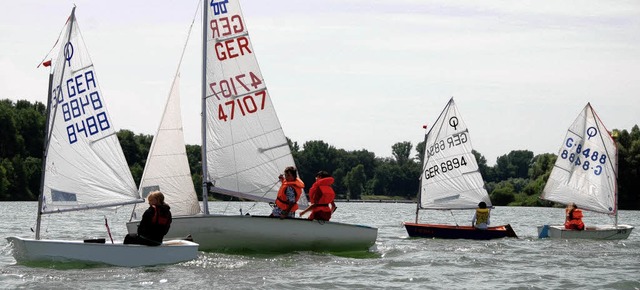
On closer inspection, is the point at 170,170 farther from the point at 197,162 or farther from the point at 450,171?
the point at 197,162

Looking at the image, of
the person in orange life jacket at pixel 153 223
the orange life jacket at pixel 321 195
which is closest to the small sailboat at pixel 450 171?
the orange life jacket at pixel 321 195

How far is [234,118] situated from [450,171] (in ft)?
40.0

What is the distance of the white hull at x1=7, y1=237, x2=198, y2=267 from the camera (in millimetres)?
18906

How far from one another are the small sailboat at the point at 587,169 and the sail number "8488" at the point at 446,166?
3.50 meters

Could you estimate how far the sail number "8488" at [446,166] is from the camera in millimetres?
33844

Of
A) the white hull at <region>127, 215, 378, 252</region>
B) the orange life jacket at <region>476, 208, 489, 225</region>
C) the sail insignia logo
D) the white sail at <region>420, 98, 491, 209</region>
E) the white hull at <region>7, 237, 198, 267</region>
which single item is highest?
the sail insignia logo

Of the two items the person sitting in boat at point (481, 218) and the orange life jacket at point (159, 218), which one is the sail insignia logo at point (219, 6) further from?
the person sitting in boat at point (481, 218)

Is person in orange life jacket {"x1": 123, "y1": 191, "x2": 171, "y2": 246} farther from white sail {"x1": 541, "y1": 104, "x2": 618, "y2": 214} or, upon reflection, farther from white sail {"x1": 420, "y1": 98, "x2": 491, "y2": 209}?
white sail {"x1": 541, "y1": 104, "x2": 618, "y2": 214}

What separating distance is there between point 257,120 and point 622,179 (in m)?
54.1

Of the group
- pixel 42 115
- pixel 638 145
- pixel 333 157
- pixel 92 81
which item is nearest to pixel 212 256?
pixel 92 81

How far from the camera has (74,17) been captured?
64.6 feet

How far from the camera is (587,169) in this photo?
35156 mm

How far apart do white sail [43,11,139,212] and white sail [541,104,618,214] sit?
18.9m

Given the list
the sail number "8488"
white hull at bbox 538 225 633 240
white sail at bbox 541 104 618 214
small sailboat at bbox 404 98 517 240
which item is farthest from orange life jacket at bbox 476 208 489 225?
white sail at bbox 541 104 618 214
